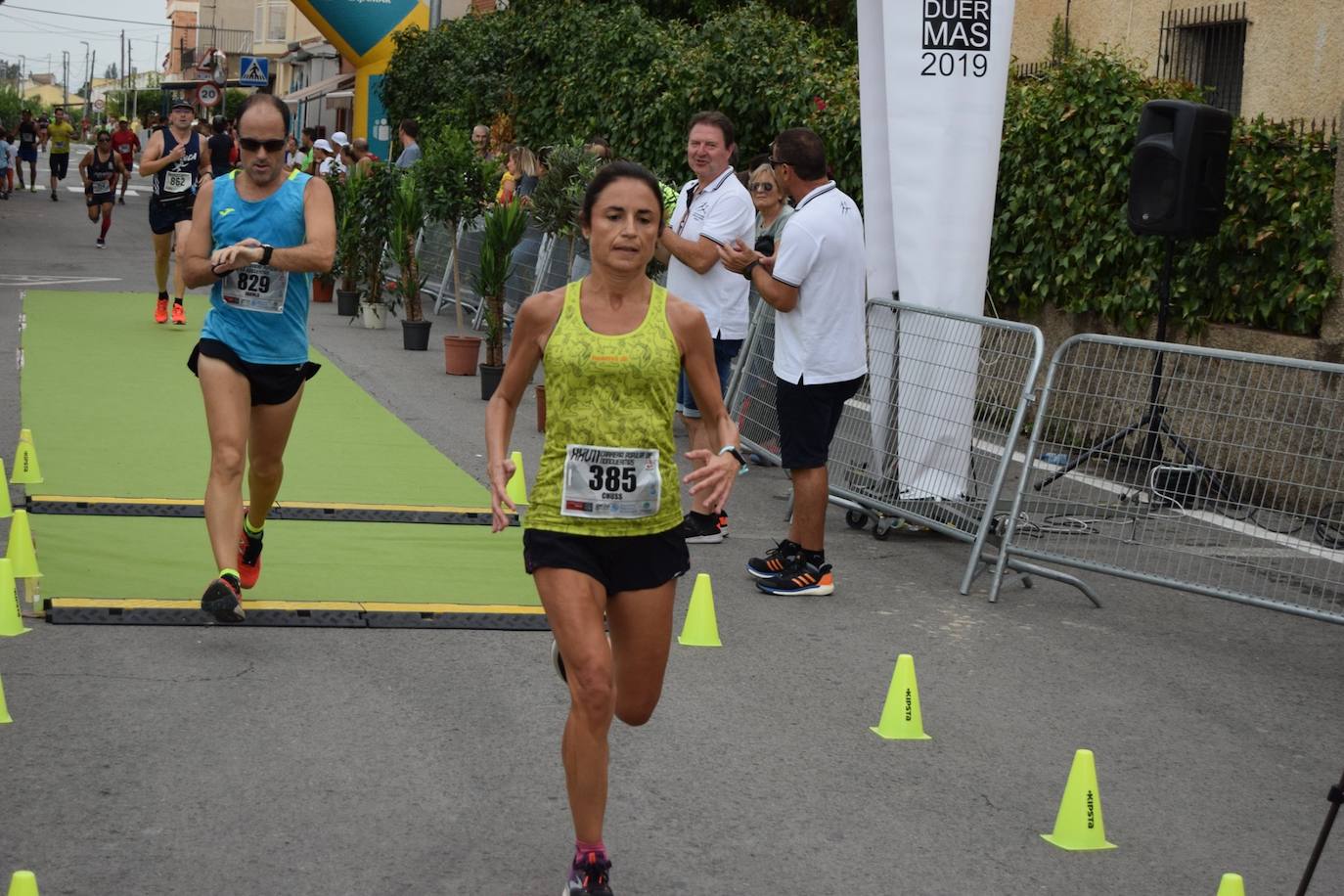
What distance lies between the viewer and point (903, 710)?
20.3 ft

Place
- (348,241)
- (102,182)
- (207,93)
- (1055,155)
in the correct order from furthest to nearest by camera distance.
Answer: (207,93)
(102,182)
(348,241)
(1055,155)

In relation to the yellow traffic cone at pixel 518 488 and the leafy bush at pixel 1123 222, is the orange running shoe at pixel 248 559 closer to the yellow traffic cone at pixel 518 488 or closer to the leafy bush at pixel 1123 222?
the yellow traffic cone at pixel 518 488

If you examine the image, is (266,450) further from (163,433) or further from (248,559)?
(163,433)

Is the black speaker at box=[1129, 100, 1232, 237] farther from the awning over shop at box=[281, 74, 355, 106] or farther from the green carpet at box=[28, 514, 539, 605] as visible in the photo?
the awning over shop at box=[281, 74, 355, 106]

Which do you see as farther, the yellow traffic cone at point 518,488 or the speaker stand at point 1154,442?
the yellow traffic cone at point 518,488

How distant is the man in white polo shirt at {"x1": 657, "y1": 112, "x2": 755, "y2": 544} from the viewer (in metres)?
10.0

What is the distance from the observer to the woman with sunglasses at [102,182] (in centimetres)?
2908

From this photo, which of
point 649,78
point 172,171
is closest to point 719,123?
point 172,171

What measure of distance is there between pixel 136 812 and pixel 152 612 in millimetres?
2172

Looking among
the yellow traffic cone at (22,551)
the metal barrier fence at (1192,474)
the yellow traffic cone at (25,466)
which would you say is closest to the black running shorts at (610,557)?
the yellow traffic cone at (22,551)

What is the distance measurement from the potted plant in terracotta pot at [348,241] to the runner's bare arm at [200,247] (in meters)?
11.0

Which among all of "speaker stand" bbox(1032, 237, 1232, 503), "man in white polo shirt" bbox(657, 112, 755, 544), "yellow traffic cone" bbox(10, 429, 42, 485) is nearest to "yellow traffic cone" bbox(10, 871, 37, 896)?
"speaker stand" bbox(1032, 237, 1232, 503)

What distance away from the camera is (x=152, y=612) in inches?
277

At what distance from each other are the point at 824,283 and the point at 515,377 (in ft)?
12.3
